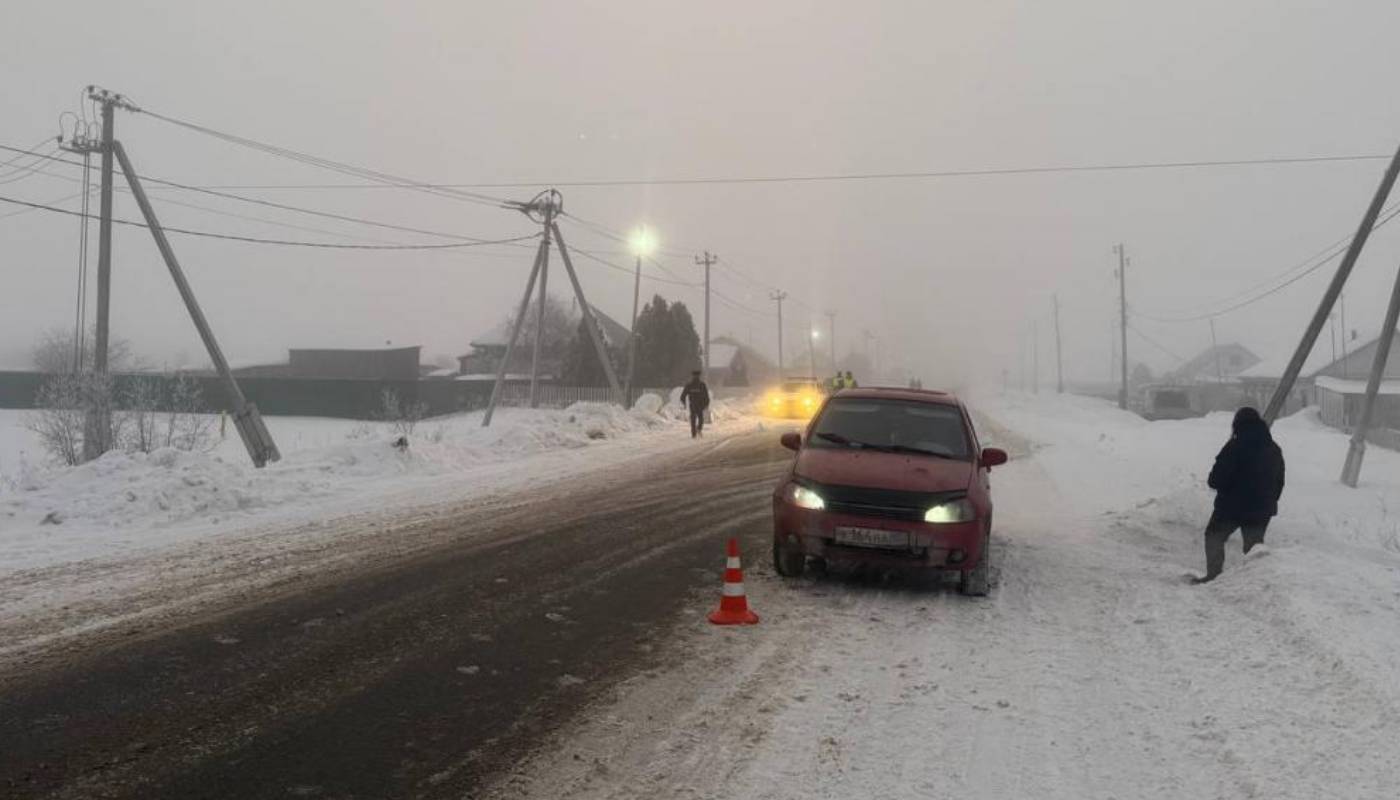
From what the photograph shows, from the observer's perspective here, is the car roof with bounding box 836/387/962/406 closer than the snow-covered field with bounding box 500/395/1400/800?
No

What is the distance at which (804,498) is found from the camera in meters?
6.68

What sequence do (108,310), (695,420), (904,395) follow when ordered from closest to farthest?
(904,395)
(108,310)
(695,420)

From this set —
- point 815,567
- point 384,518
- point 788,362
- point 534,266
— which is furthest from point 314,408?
point 788,362

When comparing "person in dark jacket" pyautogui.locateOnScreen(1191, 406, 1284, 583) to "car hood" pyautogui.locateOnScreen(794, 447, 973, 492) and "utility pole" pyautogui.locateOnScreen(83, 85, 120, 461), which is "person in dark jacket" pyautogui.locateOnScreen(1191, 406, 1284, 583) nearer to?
"car hood" pyautogui.locateOnScreen(794, 447, 973, 492)

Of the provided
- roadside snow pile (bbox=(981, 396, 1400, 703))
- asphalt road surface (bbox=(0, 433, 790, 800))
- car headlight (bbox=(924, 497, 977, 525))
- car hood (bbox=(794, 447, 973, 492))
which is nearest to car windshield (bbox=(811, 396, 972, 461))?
car hood (bbox=(794, 447, 973, 492))

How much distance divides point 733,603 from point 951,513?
5.99 feet

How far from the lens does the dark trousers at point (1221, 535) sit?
279 inches

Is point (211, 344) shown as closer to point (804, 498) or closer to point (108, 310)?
point (108, 310)

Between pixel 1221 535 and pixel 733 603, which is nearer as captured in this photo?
pixel 733 603

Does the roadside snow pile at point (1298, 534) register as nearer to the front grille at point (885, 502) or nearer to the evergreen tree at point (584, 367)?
the front grille at point (885, 502)

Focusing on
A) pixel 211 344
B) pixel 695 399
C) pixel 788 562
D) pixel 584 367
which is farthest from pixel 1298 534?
pixel 584 367

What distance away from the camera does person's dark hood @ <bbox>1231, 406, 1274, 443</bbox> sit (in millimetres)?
7312

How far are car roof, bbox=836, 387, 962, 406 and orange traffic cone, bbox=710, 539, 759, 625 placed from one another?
9.90ft

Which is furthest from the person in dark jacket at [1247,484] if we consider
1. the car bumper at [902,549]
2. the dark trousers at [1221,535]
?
the car bumper at [902,549]
